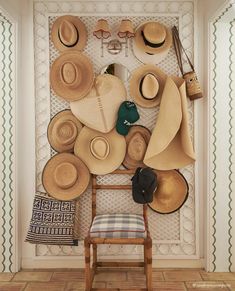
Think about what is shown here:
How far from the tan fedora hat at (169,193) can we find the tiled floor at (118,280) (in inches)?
20.7

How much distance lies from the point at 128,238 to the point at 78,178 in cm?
66

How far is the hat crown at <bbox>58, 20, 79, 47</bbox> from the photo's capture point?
108 inches

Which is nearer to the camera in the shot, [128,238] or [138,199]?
[128,238]

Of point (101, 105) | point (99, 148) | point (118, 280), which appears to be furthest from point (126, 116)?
point (118, 280)

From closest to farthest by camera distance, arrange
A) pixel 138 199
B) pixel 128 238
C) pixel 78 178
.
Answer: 1. pixel 128 238
2. pixel 138 199
3. pixel 78 178

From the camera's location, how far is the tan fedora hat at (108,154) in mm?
2857

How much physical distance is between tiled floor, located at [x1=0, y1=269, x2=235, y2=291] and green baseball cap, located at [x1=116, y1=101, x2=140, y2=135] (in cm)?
116

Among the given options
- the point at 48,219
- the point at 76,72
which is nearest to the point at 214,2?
the point at 76,72

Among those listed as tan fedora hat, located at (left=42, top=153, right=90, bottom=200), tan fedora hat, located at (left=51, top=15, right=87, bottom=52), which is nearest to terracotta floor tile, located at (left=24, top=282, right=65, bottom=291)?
tan fedora hat, located at (left=42, top=153, right=90, bottom=200)

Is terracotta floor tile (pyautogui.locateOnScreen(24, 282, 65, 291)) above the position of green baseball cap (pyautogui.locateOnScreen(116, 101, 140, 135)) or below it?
below

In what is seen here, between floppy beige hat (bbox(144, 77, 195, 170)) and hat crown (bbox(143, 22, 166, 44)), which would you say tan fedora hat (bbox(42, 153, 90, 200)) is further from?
hat crown (bbox(143, 22, 166, 44))

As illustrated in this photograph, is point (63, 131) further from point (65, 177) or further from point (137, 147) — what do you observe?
point (137, 147)

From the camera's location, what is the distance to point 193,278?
9.25 feet

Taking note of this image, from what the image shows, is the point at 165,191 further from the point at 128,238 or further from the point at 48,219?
the point at 48,219
